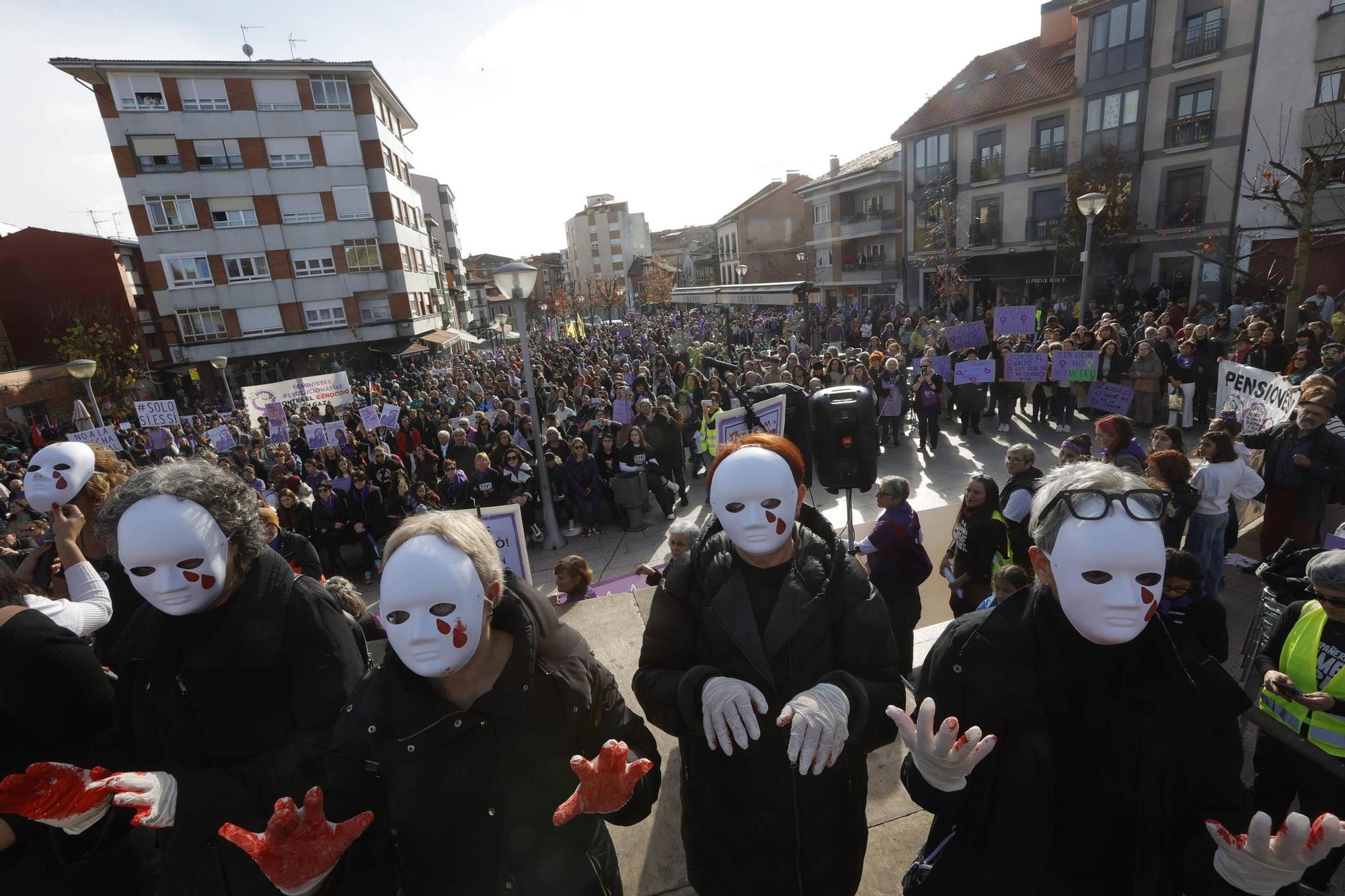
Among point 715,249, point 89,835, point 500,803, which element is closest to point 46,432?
point 89,835

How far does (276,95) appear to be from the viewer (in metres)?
27.7

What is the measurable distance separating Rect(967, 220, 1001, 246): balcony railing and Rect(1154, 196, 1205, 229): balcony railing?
5844 mm

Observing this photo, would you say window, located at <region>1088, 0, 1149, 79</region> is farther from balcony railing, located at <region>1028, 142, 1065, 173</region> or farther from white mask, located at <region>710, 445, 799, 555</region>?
white mask, located at <region>710, 445, 799, 555</region>

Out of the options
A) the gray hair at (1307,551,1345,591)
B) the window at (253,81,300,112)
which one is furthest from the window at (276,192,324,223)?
the gray hair at (1307,551,1345,591)

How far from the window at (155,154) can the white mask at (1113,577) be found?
35.8 meters

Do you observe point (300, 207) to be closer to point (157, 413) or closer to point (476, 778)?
point (157, 413)

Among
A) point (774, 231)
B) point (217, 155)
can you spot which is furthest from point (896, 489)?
point (774, 231)

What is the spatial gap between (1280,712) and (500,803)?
3156 mm

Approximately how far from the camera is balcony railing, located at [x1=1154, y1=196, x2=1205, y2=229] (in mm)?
20188

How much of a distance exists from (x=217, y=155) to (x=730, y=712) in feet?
115

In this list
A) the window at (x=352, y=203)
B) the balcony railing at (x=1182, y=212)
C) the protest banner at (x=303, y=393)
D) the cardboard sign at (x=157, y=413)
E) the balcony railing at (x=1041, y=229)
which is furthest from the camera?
the window at (x=352, y=203)

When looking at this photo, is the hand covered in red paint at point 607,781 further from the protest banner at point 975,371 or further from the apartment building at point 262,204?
the apartment building at point 262,204

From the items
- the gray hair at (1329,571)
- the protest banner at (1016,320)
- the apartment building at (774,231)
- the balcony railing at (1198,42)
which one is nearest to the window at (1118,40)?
the balcony railing at (1198,42)

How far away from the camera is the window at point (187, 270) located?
27.4 metres
